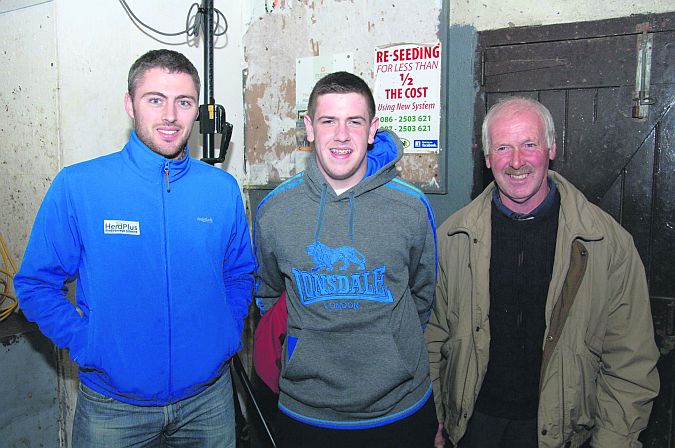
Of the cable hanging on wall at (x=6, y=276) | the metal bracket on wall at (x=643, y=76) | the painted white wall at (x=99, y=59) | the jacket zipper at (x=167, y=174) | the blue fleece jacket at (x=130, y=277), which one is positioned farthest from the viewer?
the cable hanging on wall at (x=6, y=276)

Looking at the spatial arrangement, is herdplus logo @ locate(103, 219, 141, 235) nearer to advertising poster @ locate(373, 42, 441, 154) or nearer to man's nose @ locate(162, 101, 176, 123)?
man's nose @ locate(162, 101, 176, 123)

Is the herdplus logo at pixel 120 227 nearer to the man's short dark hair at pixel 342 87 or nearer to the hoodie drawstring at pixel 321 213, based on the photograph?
the hoodie drawstring at pixel 321 213

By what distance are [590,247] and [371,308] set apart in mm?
713

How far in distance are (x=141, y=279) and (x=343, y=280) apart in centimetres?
61

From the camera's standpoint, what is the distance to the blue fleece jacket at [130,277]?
159 centimetres

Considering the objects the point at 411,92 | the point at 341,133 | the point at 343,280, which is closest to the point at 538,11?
the point at 411,92

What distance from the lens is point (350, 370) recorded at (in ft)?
5.38

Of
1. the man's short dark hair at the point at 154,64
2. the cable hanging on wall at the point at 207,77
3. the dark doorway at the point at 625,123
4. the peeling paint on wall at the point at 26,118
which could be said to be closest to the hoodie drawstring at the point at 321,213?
the man's short dark hair at the point at 154,64

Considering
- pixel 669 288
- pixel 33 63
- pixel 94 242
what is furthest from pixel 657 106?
pixel 33 63

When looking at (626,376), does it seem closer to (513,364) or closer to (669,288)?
(513,364)

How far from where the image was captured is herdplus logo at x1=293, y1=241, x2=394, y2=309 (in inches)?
65.4

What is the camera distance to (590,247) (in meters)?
1.70

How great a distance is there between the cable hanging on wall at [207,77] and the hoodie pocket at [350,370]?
51.2 inches

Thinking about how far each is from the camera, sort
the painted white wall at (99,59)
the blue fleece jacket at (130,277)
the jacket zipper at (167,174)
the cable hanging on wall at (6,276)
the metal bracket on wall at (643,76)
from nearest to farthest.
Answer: the blue fleece jacket at (130,277)
the jacket zipper at (167,174)
the metal bracket on wall at (643,76)
the painted white wall at (99,59)
the cable hanging on wall at (6,276)
